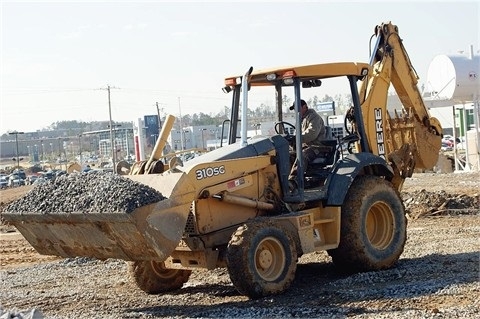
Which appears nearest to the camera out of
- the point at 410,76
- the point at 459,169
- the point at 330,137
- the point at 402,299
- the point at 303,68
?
the point at 402,299

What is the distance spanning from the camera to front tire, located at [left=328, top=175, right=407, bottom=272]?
387 inches

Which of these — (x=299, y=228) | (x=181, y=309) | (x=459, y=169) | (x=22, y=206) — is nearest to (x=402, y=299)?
(x=299, y=228)

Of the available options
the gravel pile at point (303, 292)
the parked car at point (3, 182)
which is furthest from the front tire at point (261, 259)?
the parked car at point (3, 182)

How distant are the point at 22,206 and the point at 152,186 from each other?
5.34 ft

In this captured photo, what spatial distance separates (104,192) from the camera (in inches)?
329

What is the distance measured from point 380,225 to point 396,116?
2063 mm

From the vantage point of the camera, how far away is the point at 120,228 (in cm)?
816

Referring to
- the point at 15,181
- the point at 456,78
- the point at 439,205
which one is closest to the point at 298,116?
the point at 439,205

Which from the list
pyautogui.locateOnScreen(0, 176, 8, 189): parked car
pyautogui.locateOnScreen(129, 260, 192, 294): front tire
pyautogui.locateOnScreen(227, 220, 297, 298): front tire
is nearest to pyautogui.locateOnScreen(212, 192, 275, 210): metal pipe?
pyautogui.locateOnScreen(227, 220, 297, 298): front tire

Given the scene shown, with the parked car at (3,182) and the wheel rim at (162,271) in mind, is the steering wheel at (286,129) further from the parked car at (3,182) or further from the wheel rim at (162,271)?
the parked car at (3,182)

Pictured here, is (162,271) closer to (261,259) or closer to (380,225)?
(261,259)

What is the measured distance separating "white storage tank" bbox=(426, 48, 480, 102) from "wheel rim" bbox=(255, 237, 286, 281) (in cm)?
2306

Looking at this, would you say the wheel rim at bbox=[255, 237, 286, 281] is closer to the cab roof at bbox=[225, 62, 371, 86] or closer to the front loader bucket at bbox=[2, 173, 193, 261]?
the front loader bucket at bbox=[2, 173, 193, 261]

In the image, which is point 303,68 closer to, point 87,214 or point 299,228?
point 299,228
